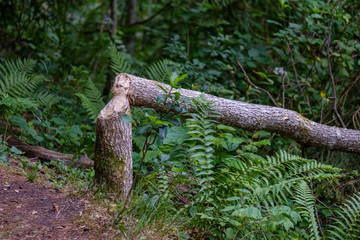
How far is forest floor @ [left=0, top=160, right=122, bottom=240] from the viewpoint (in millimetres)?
2385

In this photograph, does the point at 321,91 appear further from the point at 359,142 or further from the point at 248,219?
the point at 248,219

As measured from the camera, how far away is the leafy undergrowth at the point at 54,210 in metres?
2.40

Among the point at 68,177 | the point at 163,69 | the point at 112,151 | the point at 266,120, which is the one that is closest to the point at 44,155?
the point at 68,177

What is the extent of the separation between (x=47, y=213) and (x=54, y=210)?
0.20ft

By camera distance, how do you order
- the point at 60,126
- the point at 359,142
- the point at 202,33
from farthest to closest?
the point at 202,33
the point at 60,126
the point at 359,142

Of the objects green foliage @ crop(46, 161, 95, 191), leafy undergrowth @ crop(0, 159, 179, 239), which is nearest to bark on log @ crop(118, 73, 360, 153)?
green foliage @ crop(46, 161, 95, 191)

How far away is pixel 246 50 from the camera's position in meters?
6.73

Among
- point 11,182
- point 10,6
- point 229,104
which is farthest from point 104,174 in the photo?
point 10,6

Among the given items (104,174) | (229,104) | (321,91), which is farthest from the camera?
(321,91)

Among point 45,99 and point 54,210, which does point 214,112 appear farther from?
point 45,99

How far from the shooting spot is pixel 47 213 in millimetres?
2600

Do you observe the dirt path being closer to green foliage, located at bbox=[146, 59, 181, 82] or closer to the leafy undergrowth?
the leafy undergrowth

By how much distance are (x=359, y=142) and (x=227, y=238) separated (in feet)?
7.55

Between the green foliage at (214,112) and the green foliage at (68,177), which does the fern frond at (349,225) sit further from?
the green foliage at (68,177)
